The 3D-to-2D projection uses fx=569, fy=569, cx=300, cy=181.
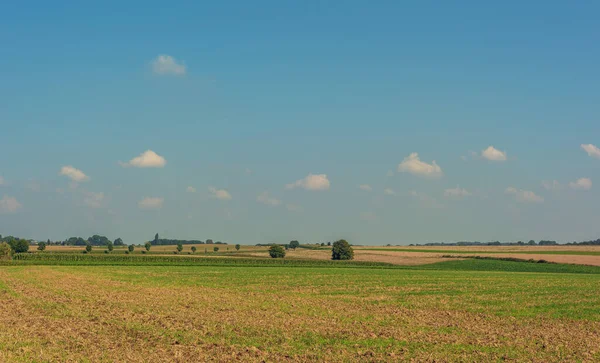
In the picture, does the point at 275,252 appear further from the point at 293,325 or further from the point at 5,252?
the point at 293,325

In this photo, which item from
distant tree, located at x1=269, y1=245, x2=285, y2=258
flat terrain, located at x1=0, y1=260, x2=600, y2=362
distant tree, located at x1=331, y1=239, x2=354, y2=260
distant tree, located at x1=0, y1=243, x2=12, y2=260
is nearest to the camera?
flat terrain, located at x1=0, y1=260, x2=600, y2=362

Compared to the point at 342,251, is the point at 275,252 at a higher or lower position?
lower

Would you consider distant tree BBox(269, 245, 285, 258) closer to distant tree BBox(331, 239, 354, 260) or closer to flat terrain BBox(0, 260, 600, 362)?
distant tree BBox(331, 239, 354, 260)

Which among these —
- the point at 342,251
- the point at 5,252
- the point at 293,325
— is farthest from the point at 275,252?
the point at 293,325

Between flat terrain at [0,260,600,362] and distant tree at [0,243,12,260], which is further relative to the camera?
distant tree at [0,243,12,260]

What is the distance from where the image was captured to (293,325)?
24.3 m

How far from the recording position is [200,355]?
18109 mm

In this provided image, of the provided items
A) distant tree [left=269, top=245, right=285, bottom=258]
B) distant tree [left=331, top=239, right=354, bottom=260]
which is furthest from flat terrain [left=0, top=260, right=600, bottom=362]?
distant tree [left=269, top=245, right=285, bottom=258]

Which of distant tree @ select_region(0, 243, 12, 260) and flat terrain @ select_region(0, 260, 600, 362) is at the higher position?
distant tree @ select_region(0, 243, 12, 260)

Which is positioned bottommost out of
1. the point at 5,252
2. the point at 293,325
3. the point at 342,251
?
the point at 293,325

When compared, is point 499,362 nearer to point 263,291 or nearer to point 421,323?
point 421,323

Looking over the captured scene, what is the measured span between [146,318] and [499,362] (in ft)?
51.0

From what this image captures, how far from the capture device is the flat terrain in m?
18.7

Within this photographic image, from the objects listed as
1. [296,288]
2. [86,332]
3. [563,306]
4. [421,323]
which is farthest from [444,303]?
[86,332]
